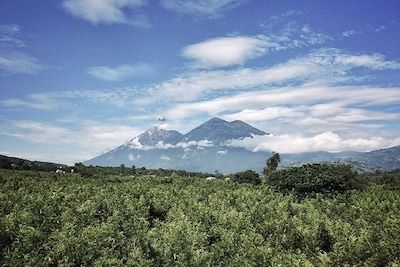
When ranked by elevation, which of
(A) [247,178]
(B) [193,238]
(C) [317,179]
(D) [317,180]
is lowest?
(A) [247,178]

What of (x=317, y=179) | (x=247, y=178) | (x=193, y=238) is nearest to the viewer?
(x=193, y=238)

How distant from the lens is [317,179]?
7125 centimetres

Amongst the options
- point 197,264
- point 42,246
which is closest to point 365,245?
point 197,264

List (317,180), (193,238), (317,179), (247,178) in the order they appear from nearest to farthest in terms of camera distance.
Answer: (193,238) < (317,180) < (317,179) < (247,178)

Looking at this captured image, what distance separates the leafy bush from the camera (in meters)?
71.7

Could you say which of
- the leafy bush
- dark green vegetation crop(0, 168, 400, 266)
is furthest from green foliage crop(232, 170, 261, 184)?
dark green vegetation crop(0, 168, 400, 266)

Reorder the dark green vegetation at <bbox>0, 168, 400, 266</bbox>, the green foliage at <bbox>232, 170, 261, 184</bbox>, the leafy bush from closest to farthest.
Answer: the dark green vegetation at <bbox>0, 168, 400, 266</bbox> → the leafy bush → the green foliage at <bbox>232, 170, 261, 184</bbox>

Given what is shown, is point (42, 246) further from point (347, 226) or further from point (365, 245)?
point (347, 226)

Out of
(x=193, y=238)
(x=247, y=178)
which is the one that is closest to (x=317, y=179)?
(x=193, y=238)

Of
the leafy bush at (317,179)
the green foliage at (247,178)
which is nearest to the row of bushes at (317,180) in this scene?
the leafy bush at (317,179)

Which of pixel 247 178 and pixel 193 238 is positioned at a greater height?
pixel 193 238

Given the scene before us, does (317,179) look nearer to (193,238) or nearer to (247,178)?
(193,238)

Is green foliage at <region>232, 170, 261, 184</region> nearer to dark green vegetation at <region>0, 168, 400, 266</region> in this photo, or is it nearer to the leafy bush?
the leafy bush

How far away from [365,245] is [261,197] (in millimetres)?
35488
